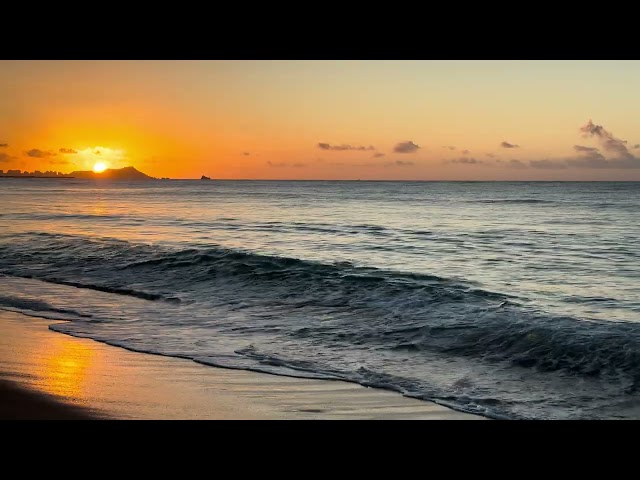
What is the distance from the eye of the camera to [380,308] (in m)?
9.53

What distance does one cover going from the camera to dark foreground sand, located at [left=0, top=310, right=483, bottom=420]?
4.86 m

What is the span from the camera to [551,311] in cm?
923

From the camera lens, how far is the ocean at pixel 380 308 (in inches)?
245

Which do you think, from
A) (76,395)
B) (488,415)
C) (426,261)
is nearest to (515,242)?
(426,261)

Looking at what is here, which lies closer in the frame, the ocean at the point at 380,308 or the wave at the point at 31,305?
the ocean at the point at 380,308

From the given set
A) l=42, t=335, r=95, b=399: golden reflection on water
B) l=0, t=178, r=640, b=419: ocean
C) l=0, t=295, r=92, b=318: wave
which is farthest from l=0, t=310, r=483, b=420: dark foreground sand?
l=0, t=295, r=92, b=318: wave

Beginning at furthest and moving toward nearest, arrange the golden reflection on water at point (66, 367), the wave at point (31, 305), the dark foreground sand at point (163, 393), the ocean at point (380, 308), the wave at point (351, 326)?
the wave at point (31, 305) < the wave at point (351, 326) < the ocean at point (380, 308) < the golden reflection on water at point (66, 367) < the dark foreground sand at point (163, 393)

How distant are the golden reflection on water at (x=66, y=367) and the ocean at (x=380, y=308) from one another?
0.46 m

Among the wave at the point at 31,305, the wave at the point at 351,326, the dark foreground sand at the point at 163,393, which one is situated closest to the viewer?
the dark foreground sand at the point at 163,393

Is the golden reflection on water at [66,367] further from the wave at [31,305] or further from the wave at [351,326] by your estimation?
the wave at [31,305]

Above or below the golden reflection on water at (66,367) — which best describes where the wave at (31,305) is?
below

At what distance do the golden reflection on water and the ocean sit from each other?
0.46m

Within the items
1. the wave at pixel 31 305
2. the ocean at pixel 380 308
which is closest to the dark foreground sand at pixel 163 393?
the ocean at pixel 380 308
